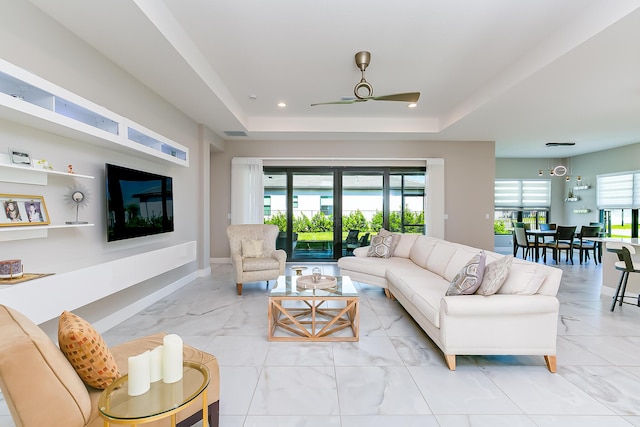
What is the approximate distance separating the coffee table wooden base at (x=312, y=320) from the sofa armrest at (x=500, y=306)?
869mm

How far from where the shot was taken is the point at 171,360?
1189mm

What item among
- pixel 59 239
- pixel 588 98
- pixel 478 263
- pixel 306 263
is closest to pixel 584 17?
pixel 588 98

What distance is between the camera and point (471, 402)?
74.2 inches

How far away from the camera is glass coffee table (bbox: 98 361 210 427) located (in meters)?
1.01

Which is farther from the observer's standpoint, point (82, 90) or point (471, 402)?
point (82, 90)

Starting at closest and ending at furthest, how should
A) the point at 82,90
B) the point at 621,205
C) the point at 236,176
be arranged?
the point at 82,90 < the point at 236,176 < the point at 621,205

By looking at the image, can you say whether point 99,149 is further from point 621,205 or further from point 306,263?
point 621,205

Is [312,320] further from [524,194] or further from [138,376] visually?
[524,194]

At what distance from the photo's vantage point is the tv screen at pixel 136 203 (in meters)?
2.94

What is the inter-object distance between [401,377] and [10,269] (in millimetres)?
2703

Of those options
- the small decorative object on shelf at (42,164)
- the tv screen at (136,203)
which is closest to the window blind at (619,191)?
the tv screen at (136,203)

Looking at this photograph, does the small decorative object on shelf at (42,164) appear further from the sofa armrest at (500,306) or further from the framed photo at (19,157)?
the sofa armrest at (500,306)

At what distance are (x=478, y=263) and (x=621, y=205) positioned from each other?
790 centimetres

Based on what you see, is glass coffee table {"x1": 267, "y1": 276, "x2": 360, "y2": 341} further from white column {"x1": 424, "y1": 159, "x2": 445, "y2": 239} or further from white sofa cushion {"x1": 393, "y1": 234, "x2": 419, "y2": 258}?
white column {"x1": 424, "y1": 159, "x2": 445, "y2": 239}
